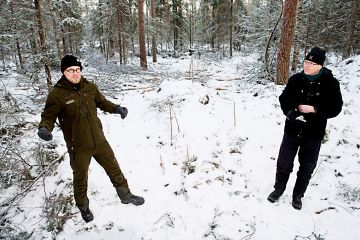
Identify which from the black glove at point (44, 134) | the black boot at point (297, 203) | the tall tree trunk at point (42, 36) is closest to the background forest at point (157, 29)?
the tall tree trunk at point (42, 36)

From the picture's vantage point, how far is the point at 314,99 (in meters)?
3.78

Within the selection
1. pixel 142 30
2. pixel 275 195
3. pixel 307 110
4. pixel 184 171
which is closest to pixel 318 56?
pixel 307 110

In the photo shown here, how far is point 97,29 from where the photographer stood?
28.7m

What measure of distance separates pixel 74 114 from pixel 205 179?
107 inches

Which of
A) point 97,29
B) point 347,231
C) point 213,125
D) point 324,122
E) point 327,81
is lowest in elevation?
point 347,231

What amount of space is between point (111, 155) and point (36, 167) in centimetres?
233

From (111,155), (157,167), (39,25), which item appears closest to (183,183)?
(157,167)

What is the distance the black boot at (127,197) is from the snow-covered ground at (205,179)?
102 mm

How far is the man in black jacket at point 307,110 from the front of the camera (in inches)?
144

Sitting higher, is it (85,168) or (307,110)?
(307,110)

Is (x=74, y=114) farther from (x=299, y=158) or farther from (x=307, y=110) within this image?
(x=299, y=158)

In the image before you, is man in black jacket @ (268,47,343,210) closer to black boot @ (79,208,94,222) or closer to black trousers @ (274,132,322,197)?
black trousers @ (274,132,322,197)

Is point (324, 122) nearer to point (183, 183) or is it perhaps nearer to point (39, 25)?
point (183, 183)

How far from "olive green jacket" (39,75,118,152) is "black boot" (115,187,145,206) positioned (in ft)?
3.11
